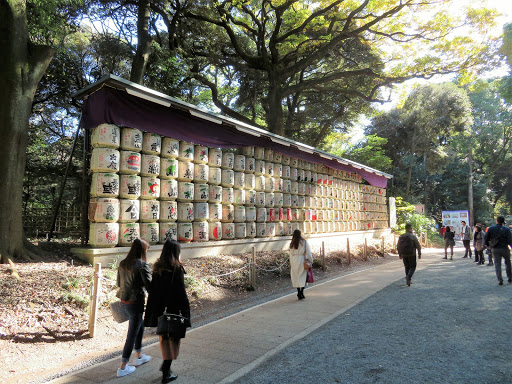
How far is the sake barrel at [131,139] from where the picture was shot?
284 inches

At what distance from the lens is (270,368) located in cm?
387

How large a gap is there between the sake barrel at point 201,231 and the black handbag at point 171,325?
503 cm

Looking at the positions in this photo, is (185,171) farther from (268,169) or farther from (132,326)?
(132,326)

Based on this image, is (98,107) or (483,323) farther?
(98,107)

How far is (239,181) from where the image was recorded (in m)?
9.97

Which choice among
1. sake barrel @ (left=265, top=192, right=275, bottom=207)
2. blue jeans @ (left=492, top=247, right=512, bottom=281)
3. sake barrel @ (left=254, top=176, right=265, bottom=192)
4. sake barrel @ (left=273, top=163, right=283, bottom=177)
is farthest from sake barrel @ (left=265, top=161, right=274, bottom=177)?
blue jeans @ (left=492, top=247, right=512, bottom=281)

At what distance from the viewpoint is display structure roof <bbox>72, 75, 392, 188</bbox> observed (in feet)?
23.0

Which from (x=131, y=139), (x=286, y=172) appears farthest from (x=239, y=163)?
(x=131, y=139)

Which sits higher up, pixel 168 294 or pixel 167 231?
pixel 167 231

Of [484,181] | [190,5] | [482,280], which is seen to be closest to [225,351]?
[482,280]

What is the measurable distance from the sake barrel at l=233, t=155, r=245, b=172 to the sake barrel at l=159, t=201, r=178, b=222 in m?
2.56

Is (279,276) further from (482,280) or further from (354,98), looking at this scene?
(354,98)

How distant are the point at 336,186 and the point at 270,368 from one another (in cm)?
1223

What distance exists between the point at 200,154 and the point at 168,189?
143 cm
